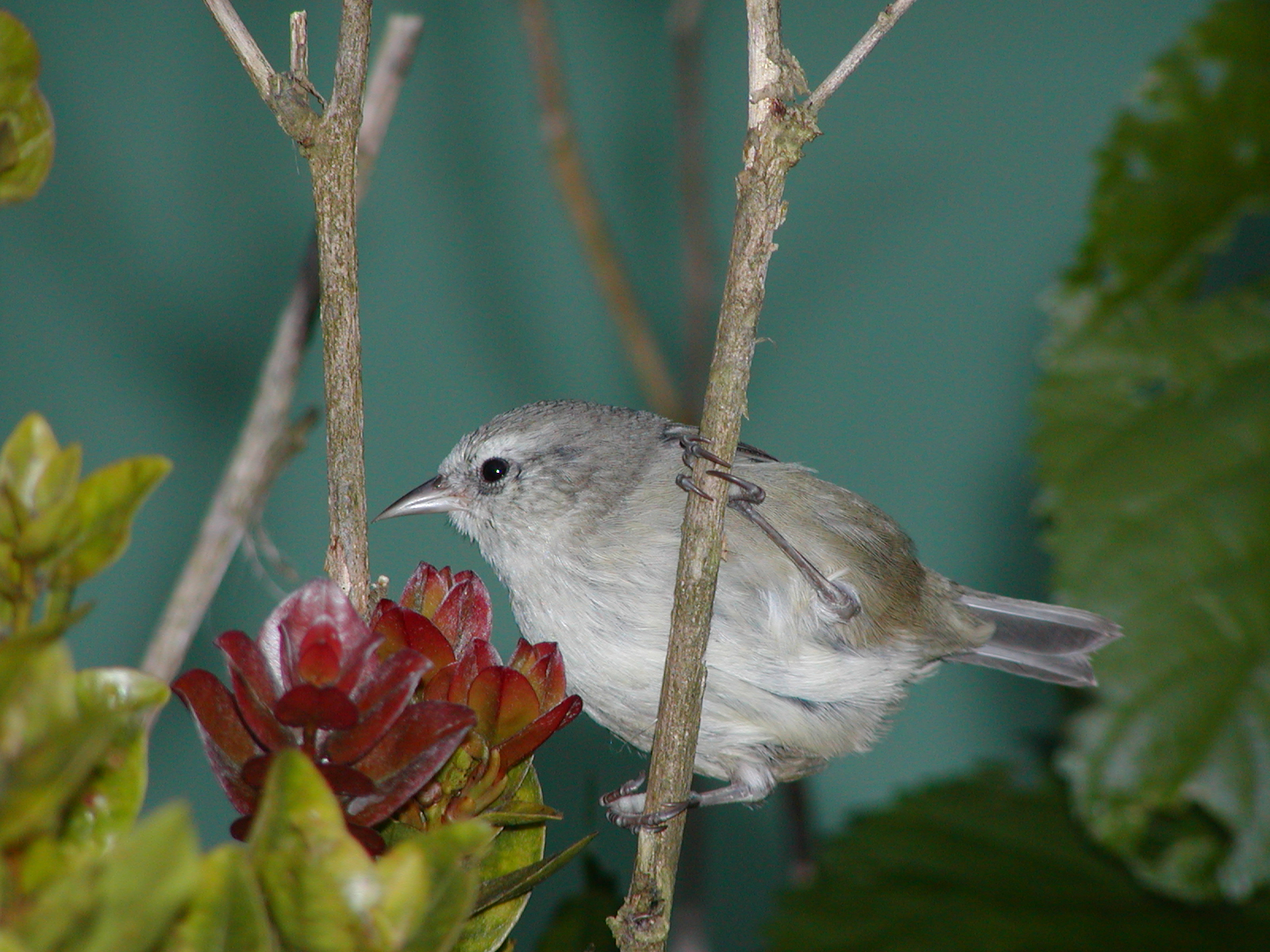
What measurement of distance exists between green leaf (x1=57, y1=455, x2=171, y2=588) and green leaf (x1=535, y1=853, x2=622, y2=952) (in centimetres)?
83

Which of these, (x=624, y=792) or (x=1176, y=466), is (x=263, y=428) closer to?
(x=624, y=792)

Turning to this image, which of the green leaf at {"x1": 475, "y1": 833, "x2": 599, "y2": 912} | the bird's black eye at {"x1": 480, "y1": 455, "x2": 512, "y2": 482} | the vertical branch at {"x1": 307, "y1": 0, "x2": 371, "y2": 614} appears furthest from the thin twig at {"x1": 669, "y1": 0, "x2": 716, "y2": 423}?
the green leaf at {"x1": 475, "y1": 833, "x2": 599, "y2": 912}

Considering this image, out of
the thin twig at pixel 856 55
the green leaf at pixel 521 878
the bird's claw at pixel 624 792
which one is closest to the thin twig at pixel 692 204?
the bird's claw at pixel 624 792

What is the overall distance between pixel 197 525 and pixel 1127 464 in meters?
2.29

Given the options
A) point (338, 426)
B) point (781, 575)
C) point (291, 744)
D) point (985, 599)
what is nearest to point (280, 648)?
point (291, 744)

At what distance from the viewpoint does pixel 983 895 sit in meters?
2.37

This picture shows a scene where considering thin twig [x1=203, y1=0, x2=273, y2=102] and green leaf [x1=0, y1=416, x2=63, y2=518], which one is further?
thin twig [x1=203, y1=0, x2=273, y2=102]

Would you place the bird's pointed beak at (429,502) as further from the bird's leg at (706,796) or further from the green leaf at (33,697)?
the green leaf at (33,697)

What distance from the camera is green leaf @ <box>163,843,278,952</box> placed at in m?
0.51

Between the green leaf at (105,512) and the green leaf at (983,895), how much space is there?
6.64ft

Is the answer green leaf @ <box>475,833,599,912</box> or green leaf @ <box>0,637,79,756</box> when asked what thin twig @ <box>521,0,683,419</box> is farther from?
green leaf @ <box>0,637,79,756</box>

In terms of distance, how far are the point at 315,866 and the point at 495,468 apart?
4.43ft

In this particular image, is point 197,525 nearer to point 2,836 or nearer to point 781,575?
point 781,575

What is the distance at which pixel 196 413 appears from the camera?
10.00 feet
